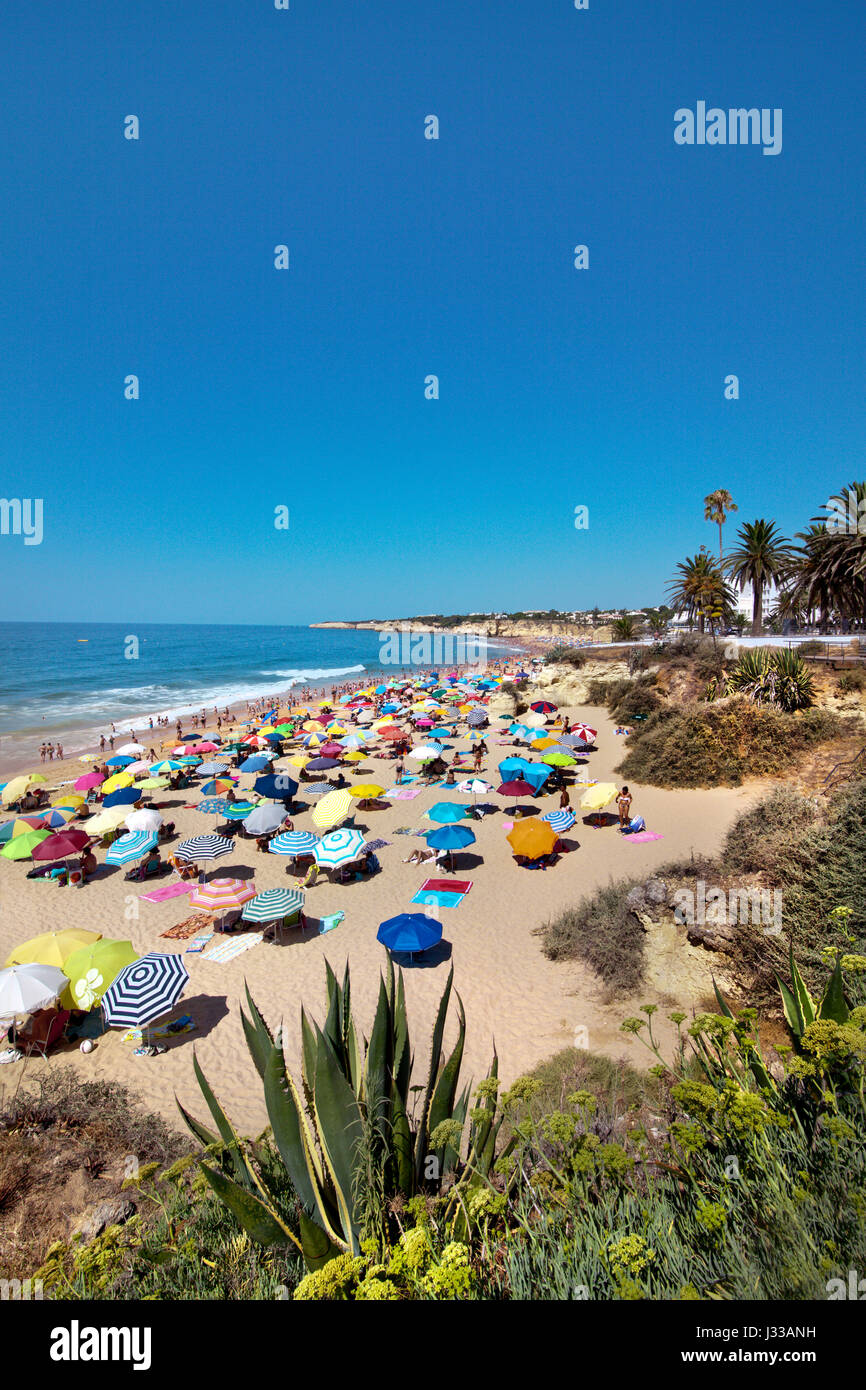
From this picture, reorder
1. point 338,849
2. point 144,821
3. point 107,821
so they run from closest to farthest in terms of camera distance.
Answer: point 338,849 → point 144,821 → point 107,821

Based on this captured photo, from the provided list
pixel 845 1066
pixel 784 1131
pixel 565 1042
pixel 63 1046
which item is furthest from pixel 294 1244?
pixel 63 1046

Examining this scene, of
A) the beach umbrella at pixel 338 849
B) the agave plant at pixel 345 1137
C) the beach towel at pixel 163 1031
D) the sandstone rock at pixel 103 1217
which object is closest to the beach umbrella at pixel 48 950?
the beach towel at pixel 163 1031

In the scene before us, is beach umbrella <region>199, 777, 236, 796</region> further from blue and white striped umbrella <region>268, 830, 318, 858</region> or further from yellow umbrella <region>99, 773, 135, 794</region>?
blue and white striped umbrella <region>268, 830, 318, 858</region>

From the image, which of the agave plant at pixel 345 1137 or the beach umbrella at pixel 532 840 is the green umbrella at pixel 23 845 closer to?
the beach umbrella at pixel 532 840

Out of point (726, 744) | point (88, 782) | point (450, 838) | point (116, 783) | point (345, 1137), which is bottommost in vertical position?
point (88, 782)

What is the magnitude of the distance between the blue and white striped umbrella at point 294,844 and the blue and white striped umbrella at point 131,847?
11.2ft

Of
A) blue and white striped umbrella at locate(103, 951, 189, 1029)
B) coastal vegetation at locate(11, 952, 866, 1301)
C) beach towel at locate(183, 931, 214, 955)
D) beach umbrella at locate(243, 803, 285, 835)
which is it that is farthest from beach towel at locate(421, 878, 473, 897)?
coastal vegetation at locate(11, 952, 866, 1301)

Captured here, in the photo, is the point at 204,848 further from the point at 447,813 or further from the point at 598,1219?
the point at 598,1219

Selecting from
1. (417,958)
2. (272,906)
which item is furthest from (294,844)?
(417,958)

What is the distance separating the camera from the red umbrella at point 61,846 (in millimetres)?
14211

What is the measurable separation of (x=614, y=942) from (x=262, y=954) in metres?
6.87

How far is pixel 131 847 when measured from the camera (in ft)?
46.7

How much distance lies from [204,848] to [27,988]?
21.7 ft

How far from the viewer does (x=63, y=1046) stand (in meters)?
8.73
